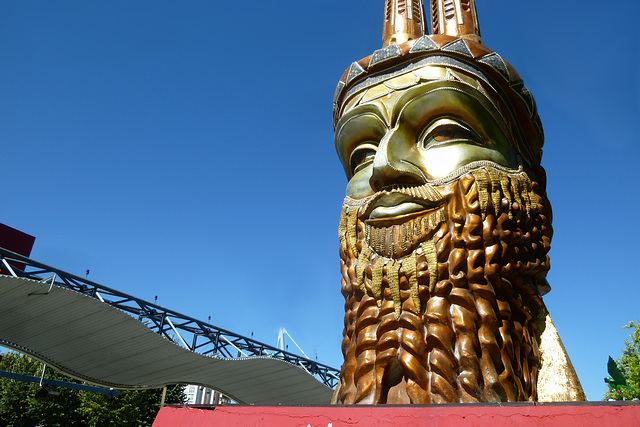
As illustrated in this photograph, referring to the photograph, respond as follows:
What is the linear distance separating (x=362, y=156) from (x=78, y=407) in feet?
86.8

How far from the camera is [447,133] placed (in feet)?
16.0

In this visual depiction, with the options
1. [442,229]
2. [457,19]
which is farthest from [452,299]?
[457,19]

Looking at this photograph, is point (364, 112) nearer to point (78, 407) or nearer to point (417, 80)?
point (417, 80)

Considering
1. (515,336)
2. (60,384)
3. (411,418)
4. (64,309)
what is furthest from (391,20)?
(60,384)

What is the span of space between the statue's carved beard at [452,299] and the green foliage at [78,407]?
76.9 ft

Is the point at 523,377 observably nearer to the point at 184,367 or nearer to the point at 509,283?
the point at 509,283

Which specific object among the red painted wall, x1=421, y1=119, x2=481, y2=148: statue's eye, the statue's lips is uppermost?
x1=421, y1=119, x2=481, y2=148: statue's eye

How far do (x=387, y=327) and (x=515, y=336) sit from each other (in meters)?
1.17

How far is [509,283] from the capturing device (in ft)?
14.4

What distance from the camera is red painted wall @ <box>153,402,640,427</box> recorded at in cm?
227

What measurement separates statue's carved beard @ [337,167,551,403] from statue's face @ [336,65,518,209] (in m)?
0.21

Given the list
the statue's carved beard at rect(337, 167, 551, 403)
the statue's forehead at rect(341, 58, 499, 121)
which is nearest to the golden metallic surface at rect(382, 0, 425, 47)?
the statue's forehead at rect(341, 58, 499, 121)

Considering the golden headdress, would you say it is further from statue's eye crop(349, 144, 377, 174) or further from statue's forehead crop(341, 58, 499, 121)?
statue's eye crop(349, 144, 377, 174)

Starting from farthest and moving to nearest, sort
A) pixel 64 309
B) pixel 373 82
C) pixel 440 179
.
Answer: pixel 64 309 < pixel 373 82 < pixel 440 179
